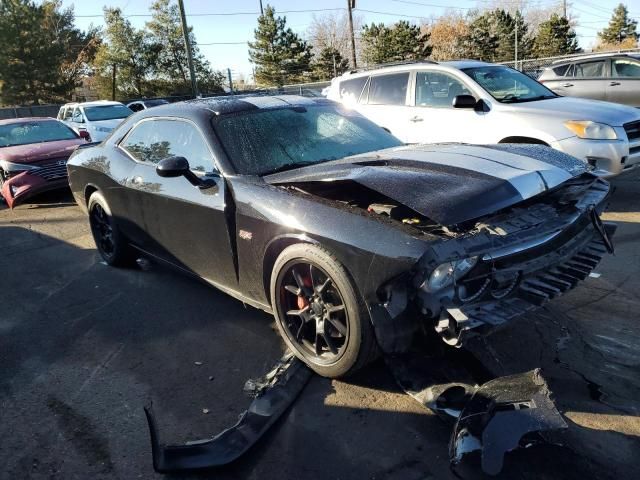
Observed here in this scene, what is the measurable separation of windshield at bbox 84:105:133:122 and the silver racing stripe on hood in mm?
13548

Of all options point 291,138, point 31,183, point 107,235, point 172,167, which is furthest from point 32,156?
point 291,138

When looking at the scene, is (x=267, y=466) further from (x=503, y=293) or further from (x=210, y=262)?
(x=210, y=262)

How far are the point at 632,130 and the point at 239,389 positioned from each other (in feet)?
18.2

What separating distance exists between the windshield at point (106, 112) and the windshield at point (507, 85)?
36.8ft

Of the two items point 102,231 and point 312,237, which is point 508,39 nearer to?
point 102,231

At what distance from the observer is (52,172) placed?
8.16 meters

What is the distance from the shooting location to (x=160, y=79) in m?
38.7

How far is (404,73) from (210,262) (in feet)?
15.9

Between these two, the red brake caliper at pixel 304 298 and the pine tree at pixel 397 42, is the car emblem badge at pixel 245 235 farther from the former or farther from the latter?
the pine tree at pixel 397 42

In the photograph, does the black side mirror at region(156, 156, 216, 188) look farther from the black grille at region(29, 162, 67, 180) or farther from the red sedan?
the black grille at region(29, 162, 67, 180)

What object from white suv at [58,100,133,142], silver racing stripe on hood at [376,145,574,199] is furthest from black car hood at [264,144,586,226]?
white suv at [58,100,133,142]

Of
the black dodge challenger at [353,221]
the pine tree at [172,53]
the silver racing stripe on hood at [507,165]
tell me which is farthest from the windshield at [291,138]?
the pine tree at [172,53]

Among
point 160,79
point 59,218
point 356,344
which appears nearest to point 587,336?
point 356,344

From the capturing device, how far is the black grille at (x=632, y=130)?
5.90 metres
